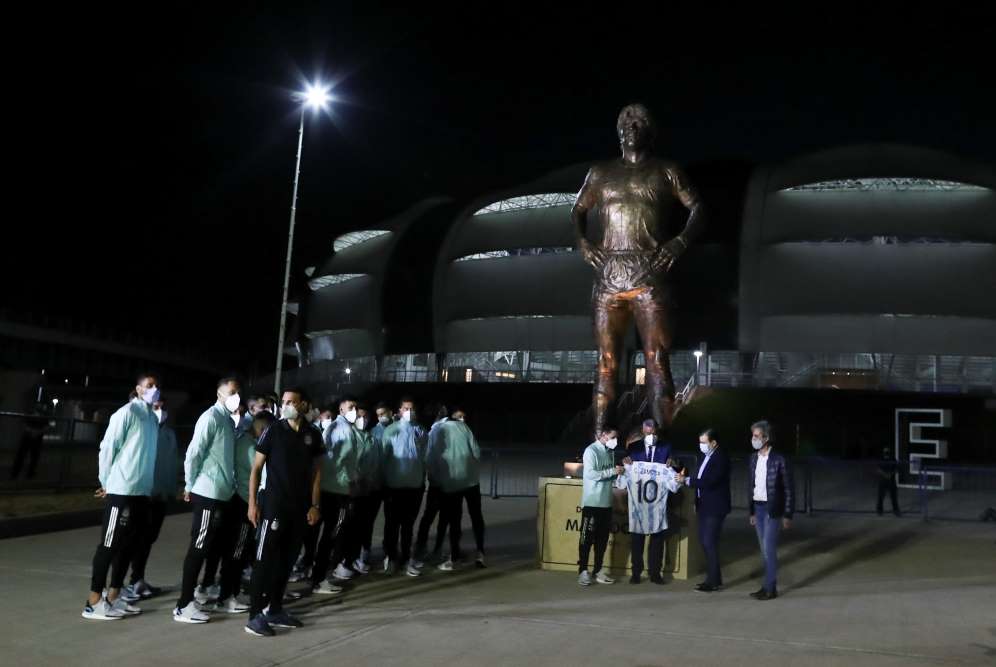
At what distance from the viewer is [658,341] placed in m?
12.1

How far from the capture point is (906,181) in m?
44.6

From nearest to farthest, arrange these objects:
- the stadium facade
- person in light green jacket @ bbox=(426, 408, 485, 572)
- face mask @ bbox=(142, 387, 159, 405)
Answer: face mask @ bbox=(142, 387, 159, 405) → person in light green jacket @ bbox=(426, 408, 485, 572) → the stadium facade

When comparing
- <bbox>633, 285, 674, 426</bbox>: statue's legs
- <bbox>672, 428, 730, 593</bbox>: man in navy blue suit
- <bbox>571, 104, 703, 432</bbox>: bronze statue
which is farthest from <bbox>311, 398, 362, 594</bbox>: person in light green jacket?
<bbox>633, 285, 674, 426</bbox>: statue's legs

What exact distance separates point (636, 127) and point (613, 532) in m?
5.74

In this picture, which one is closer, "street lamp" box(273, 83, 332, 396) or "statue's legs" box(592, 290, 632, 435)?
"statue's legs" box(592, 290, 632, 435)

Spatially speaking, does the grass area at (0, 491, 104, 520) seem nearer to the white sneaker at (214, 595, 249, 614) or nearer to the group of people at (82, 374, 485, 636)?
the group of people at (82, 374, 485, 636)

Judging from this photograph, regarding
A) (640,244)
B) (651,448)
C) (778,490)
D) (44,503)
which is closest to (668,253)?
(640,244)

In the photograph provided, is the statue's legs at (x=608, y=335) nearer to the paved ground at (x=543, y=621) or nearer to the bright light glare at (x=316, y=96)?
the paved ground at (x=543, y=621)

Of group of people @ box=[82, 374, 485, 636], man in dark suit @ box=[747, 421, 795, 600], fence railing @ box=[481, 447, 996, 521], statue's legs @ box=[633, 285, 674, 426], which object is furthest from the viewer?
fence railing @ box=[481, 447, 996, 521]

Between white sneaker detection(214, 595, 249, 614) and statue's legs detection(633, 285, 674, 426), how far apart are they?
21.6 ft

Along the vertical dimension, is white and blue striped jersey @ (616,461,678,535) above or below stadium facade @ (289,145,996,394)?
below

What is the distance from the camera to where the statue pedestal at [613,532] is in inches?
377

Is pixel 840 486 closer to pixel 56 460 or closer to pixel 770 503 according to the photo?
pixel 770 503

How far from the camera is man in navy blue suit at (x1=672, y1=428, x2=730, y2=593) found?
8789 mm
